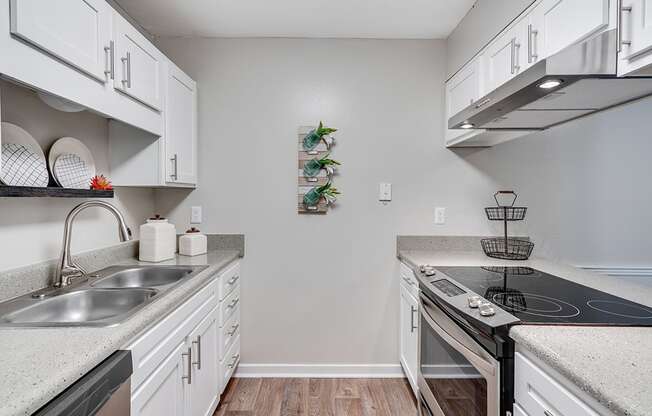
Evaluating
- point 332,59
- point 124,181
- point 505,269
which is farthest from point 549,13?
point 124,181

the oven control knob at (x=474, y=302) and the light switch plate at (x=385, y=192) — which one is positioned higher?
the light switch plate at (x=385, y=192)

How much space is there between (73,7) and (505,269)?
2.21 metres

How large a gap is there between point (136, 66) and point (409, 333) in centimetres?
211

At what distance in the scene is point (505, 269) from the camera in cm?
189

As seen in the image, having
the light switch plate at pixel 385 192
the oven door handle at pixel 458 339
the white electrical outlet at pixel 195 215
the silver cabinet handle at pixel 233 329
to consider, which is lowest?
the silver cabinet handle at pixel 233 329

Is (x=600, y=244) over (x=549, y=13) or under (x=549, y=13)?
under

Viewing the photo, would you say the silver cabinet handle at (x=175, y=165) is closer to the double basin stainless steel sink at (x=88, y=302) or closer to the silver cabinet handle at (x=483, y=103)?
the double basin stainless steel sink at (x=88, y=302)

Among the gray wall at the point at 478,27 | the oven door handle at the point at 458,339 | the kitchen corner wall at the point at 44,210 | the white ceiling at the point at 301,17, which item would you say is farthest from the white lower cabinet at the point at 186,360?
the gray wall at the point at 478,27

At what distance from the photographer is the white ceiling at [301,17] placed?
204 cm

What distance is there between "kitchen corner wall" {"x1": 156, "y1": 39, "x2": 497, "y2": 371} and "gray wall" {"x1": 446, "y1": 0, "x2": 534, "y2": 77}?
18 cm

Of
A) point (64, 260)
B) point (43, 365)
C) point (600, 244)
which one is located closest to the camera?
point (43, 365)

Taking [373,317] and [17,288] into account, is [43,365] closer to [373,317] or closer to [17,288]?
[17,288]

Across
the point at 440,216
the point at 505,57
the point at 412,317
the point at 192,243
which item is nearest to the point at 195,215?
the point at 192,243

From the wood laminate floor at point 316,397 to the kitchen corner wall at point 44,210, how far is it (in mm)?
1238
